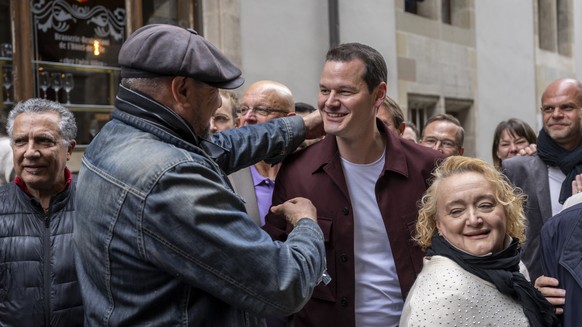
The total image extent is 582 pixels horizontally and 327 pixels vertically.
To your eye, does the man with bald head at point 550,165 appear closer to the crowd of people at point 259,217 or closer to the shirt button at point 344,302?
the crowd of people at point 259,217

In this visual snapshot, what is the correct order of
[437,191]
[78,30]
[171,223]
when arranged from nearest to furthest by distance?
[171,223] → [437,191] → [78,30]

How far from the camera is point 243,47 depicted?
24.8 feet

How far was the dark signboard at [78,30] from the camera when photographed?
6367 millimetres

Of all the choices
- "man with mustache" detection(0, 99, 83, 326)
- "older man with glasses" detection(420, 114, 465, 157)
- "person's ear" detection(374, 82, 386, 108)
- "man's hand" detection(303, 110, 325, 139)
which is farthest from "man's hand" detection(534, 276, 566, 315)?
"older man with glasses" detection(420, 114, 465, 157)

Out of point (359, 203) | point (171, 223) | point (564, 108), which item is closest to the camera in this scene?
point (171, 223)

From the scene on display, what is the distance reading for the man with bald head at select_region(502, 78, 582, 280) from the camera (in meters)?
3.93

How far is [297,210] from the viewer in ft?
7.38

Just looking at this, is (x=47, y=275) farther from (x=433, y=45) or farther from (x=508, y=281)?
(x=433, y=45)

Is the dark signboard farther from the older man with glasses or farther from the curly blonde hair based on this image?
the curly blonde hair

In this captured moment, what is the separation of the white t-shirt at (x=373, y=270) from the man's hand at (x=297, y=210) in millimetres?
464

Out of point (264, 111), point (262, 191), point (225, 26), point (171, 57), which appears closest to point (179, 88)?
point (171, 57)

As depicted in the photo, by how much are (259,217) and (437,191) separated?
0.84 m

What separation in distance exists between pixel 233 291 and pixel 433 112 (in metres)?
9.71

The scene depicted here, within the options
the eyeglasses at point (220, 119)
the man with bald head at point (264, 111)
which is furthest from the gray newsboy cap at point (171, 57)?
the eyeglasses at point (220, 119)
